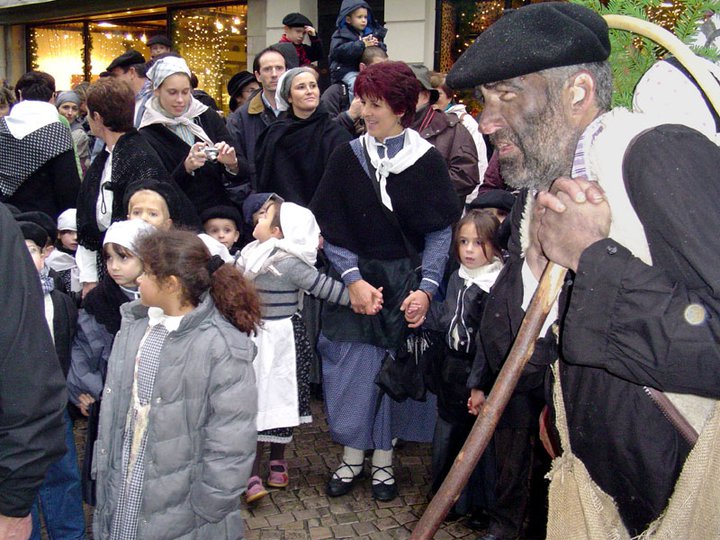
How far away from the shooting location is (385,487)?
14.3ft

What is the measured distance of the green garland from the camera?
6.31 ft

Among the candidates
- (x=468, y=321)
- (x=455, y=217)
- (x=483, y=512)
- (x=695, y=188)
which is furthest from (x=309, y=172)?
(x=695, y=188)

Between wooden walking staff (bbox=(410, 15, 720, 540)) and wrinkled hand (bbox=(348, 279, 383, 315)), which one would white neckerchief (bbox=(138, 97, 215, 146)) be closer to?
wrinkled hand (bbox=(348, 279, 383, 315))

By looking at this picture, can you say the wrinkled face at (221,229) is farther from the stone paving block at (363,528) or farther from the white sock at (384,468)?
the stone paving block at (363,528)

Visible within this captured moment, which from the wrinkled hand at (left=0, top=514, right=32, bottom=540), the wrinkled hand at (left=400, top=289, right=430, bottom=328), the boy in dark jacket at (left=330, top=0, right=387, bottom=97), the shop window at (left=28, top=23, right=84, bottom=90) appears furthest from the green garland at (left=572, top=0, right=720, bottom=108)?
the shop window at (left=28, top=23, right=84, bottom=90)

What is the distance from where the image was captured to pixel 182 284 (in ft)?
10.6

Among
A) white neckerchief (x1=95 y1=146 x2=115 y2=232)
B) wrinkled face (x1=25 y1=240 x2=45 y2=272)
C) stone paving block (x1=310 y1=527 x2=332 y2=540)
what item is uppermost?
white neckerchief (x1=95 y1=146 x2=115 y2=232)

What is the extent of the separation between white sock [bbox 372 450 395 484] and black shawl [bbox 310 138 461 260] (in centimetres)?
111

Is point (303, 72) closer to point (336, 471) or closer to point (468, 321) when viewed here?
point (468, 321)

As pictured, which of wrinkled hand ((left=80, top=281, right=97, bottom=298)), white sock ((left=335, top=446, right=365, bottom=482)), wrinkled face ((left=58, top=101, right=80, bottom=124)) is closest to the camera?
wrinkled hand ((left=80, top=281, right=97, bottom=298))

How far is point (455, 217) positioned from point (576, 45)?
7.84 ft

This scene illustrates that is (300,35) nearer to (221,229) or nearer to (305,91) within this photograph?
(305,91)

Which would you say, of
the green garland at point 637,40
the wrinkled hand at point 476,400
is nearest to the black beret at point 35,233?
the wrinkled hand at point 476,400

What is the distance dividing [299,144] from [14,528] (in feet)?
11.2
